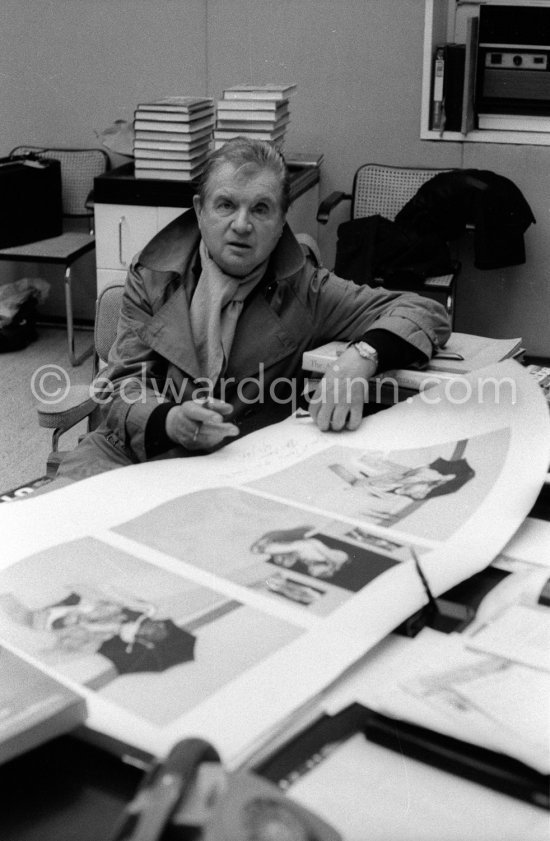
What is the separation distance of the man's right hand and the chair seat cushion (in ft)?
10.8

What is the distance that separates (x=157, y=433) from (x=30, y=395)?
2881 mm

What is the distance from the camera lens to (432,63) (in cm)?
434

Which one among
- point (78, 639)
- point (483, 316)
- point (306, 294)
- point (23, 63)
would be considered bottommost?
point (483, 316)

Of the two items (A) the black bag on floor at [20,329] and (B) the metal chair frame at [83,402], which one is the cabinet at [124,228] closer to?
(A) the black bag on floor at [20,329]

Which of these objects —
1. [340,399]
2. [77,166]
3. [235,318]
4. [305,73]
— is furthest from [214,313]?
[77,166]

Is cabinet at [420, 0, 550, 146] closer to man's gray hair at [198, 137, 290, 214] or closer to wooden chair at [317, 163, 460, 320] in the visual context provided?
wooden chair at [317, 163, 460, 320]

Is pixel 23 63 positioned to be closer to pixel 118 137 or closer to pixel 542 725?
pixel 118 137

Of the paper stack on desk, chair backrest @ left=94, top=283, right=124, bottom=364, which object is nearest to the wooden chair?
chair backrest @ left=94, top=283, right=124, bottom=364

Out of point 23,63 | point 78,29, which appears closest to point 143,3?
point 78,29

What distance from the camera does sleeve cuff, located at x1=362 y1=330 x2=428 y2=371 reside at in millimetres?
1641

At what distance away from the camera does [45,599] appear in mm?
949

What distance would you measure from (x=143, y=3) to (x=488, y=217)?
6.49 ft

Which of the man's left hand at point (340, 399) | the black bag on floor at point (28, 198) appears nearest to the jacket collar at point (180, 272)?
→ the man's left hand at point (340, 399)

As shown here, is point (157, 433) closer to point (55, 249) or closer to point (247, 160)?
point (247, 160)
